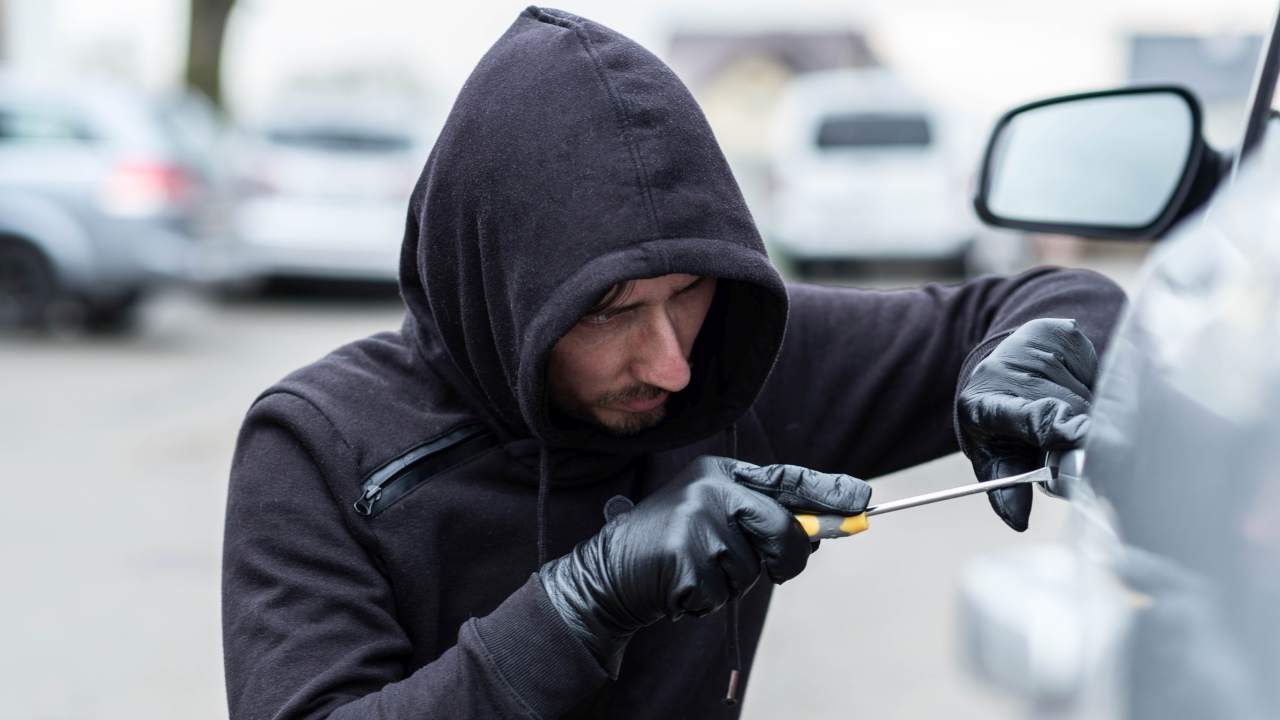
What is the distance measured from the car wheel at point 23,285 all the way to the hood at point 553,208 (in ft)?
28.5

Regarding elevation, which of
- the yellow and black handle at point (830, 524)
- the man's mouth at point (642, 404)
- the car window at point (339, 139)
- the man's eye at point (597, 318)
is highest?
the man's eye at point (597, 318)

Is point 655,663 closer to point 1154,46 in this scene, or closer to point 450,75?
point 1154,46

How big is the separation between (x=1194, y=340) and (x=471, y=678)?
775mm

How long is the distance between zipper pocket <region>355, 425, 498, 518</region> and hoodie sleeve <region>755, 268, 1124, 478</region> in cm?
41

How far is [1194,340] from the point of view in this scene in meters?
0.97

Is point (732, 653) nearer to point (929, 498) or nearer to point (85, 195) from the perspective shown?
point (929, 498)

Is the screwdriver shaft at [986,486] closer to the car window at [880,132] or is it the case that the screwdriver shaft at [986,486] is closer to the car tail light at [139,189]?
the car tail light at [139,189]

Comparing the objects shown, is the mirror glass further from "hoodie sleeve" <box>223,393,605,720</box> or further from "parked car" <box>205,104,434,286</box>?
"parked car" <box>205,104,434,286</box>

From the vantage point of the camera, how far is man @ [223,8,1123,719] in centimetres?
143

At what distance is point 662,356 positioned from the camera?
5.50 ft

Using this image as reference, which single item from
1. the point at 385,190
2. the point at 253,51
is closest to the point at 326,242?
the point at 385,190

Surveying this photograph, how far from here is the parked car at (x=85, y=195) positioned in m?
9.37

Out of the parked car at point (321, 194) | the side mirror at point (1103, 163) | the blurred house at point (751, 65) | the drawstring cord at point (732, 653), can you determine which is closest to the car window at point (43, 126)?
the parked car at point (321, 194)

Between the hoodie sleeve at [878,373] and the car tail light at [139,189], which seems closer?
the hoodie sleeve at [878,373]
